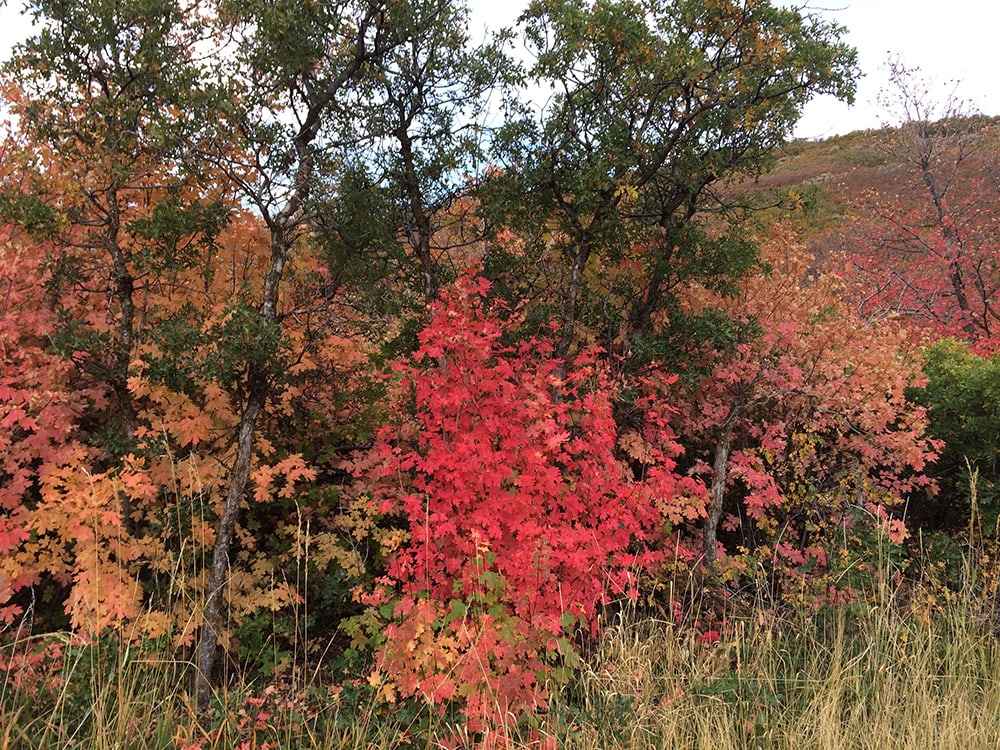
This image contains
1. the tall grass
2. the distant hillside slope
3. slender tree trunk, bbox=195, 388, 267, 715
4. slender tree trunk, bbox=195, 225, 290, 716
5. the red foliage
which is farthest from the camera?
the distant hillside slope

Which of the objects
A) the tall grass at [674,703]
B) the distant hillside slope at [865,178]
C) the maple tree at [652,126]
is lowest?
the tall grass at [674,703]

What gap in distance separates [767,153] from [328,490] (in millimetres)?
6534

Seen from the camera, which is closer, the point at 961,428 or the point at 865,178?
the point at 961,428

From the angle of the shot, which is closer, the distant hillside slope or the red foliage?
the red foliage

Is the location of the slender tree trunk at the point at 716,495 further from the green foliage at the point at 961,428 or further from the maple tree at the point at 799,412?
the green foliage at the point at 961,428

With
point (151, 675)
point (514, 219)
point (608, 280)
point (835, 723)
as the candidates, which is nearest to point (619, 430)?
point (608, 280)

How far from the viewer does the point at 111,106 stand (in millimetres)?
5348

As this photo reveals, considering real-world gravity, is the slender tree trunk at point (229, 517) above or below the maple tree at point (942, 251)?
below

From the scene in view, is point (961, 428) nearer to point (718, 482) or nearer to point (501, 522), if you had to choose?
point (718, 482)

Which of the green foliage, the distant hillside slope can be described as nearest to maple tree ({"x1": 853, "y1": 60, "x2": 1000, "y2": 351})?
the distant hillside slope

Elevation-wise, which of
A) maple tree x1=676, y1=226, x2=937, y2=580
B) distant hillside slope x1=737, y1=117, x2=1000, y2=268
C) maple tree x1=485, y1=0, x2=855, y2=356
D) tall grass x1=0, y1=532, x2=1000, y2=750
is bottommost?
tall grass x1=0, y1=532, x2=1000, y2=750

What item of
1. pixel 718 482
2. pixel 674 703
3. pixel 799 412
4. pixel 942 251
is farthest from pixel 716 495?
pixel 942 251

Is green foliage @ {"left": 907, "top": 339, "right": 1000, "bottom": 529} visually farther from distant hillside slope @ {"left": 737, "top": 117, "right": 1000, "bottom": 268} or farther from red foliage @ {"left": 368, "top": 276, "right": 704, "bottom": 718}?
red foliage @ {"left": 368, "top": 276, "right": 704, "bottom": 718}

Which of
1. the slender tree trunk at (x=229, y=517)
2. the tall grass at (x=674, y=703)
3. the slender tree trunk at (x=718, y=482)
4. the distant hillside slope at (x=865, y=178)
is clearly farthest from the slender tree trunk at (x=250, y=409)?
the distant hillside slope at (x=865, y=178)
